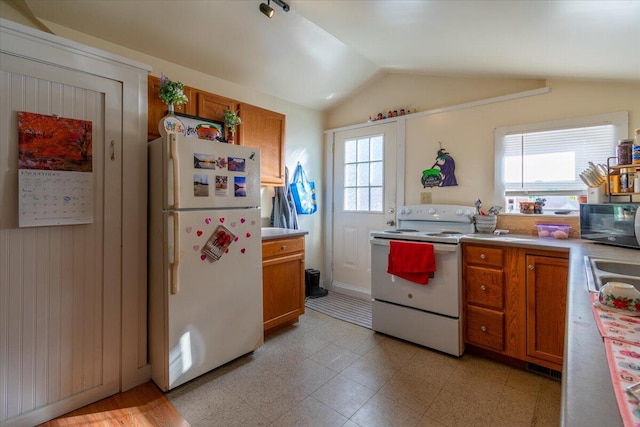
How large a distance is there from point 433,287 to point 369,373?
0.80m

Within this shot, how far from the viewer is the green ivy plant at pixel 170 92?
84.6 inches

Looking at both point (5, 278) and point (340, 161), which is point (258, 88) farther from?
point (5, 278)

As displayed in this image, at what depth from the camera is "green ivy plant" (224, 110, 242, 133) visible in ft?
8.38

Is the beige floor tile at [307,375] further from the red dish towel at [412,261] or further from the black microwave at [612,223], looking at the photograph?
the black microwave at [612,223]

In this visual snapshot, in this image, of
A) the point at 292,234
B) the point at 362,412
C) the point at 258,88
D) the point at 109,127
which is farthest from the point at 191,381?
the point at 258,88

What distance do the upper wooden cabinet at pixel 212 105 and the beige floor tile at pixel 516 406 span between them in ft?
9.42

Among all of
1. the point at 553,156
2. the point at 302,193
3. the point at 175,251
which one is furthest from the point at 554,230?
the point at 175,251

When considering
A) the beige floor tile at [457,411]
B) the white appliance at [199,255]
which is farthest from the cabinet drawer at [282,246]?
the beige floor tile at [457,411]

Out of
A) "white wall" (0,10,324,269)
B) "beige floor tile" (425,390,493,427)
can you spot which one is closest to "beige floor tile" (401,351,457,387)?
"beige floor tile" (425,390,493,427)

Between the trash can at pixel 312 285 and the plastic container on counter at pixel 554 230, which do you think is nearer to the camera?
the plastic container on counter at pixel 554 230

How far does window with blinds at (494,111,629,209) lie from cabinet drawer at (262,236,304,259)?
1.86 metres

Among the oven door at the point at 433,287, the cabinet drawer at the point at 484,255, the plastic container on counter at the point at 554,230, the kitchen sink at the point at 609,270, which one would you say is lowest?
the oven door at the point at 433,287

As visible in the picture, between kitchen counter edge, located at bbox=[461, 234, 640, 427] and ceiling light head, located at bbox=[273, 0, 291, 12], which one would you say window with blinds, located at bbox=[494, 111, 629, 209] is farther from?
ceiling light head, located at bbox=[273, 0, 291, 12]

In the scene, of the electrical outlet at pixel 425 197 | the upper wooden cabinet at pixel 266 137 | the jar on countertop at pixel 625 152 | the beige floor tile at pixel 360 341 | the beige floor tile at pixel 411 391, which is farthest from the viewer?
the electrical outlet at pixel 425 197
